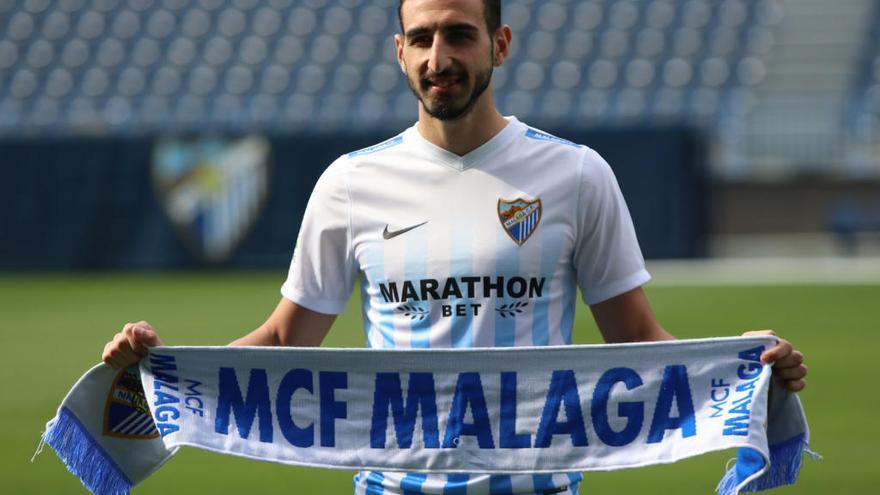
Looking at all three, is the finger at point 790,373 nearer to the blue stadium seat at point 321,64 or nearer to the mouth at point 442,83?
the mouth at point 442,83

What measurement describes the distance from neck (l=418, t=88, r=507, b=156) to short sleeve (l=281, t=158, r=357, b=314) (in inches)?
10.1

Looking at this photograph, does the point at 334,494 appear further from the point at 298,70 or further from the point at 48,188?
the point at 298,70

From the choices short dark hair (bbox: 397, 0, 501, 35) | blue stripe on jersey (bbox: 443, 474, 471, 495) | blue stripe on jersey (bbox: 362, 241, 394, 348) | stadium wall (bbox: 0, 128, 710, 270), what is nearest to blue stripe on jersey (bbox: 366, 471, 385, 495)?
blue stripe on jersey (bbox: 443, 474, 471, 495)

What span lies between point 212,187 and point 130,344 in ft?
54.5

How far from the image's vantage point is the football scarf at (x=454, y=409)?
3100mm

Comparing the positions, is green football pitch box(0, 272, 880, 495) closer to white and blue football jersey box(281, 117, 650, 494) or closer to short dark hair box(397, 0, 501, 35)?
white and blue football jersey box(281, 117, 650, 494)

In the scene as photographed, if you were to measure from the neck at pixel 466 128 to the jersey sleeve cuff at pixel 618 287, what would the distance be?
1.50 feet

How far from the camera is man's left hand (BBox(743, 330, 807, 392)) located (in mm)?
3055

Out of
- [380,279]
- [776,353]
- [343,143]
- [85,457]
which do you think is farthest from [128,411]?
[343,143]

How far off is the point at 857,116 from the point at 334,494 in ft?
62.7

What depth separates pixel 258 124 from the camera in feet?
76.2

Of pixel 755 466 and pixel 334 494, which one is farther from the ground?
pixel 755 466

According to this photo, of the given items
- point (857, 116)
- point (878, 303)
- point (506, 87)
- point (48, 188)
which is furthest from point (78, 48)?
point (878, 303)

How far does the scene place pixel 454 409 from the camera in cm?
319
